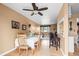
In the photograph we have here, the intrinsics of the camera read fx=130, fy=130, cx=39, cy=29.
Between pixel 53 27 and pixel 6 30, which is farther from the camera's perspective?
pixel 53 27

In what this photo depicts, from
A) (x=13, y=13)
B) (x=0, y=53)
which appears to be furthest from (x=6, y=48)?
(x=13, y=13)

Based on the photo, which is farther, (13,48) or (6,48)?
(13,48)

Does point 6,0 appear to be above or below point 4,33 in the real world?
above

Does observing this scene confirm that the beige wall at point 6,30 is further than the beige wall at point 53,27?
No

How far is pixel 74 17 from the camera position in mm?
8852

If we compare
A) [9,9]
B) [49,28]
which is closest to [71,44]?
[9,9]

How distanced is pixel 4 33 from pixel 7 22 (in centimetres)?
62

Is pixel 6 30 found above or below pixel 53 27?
below

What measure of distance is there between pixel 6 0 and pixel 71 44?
128 inches

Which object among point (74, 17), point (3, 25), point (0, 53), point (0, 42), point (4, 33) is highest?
point (74, 17)

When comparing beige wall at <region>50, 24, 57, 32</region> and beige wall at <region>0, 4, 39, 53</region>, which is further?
beige wall at <region>50, 24, 57, 32</region>

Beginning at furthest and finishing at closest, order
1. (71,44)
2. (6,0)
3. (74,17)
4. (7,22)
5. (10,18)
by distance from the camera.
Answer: (74,17)
(10,18)
(7,22)
(71,44)
(6,0)

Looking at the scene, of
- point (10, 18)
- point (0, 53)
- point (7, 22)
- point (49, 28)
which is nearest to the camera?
point (0, 53)

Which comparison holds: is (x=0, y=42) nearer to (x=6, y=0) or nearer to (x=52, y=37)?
(x=6, y=0)
